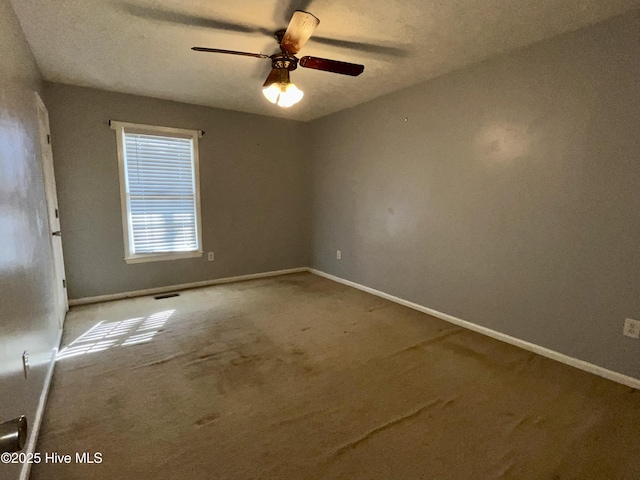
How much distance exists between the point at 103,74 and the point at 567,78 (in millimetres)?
4031

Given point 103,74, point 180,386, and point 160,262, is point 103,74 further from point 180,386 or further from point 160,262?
point 180,386

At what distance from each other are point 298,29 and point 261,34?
575 mm

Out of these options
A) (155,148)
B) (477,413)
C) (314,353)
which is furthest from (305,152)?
(477,413)

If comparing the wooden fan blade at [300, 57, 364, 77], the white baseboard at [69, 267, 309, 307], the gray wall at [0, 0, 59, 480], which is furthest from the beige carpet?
the wooden fan blade at [300, 57, 364, 77]

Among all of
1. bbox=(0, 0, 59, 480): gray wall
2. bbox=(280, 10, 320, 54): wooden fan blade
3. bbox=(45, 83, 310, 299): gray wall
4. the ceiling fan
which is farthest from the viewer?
bbox=(45, 83, 310, 299): gray wall

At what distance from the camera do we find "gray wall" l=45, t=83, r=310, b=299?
3.51 metres

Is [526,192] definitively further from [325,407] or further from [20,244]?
[20,244]

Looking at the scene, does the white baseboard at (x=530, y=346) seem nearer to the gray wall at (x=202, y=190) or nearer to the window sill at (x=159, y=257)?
the gray wall at (x=202, y=190)

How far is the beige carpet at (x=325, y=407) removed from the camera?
150cm

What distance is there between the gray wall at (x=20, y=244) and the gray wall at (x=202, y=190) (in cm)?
108

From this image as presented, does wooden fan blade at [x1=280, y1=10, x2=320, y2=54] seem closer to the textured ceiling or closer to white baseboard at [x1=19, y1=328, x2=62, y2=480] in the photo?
the textured ceiling

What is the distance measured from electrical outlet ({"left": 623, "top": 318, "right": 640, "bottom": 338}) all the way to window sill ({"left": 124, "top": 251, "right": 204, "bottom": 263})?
172 inches

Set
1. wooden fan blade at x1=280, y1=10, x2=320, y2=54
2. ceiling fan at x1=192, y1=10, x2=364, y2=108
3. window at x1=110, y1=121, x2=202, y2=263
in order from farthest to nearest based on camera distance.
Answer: window at x1=110, y1=121, x2=202, y2=263
ceiling fan at x1=192, y1=10, x2=364, y2=108
wooden fan blade at x1=280, y1=10, x2=320, y2=54

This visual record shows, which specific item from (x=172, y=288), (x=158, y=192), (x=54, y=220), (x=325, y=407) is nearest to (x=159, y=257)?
(x=172, y=288)
